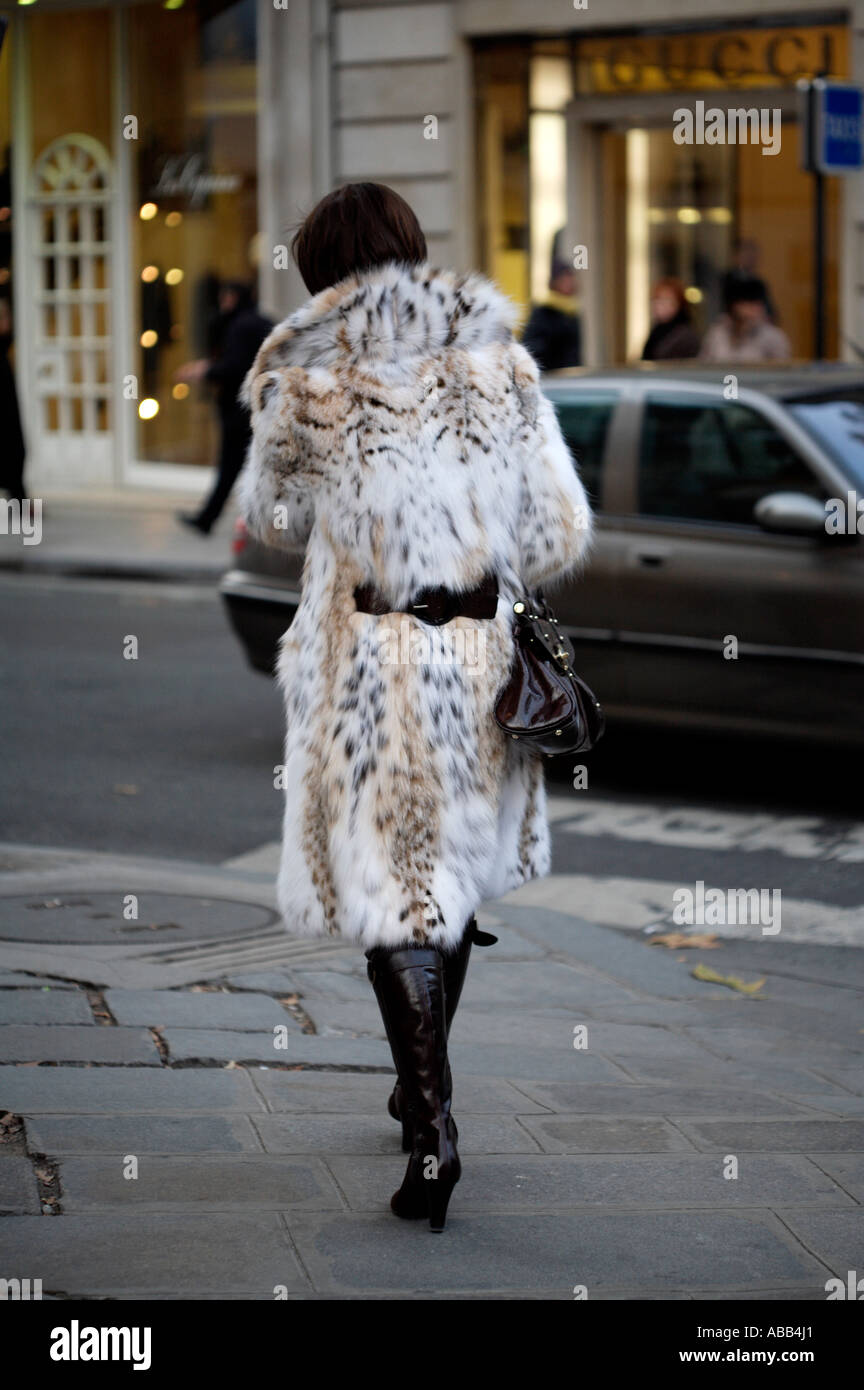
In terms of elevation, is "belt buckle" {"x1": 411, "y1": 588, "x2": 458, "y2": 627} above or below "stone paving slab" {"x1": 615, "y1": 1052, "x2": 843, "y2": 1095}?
above

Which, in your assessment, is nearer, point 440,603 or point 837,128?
point 440,603

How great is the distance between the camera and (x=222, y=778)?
8.59 m

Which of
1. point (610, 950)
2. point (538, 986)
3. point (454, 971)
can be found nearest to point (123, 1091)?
point (454, 971)

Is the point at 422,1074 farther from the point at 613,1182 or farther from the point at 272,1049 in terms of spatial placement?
Result: the point at 272,1049

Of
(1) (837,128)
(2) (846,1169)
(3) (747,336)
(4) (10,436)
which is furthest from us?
(4) (10,436)

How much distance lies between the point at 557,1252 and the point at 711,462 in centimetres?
499

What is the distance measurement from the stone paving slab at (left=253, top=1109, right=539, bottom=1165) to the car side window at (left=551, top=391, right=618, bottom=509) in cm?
432

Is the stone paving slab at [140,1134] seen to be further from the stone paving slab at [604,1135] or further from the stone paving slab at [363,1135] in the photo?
the stone paving slab at [604,1135]

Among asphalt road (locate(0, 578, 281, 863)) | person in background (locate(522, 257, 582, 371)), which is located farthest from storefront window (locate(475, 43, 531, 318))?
asphalt road (locate(0, 578, 281, 863))

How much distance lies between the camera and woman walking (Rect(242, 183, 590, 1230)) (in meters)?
3.94

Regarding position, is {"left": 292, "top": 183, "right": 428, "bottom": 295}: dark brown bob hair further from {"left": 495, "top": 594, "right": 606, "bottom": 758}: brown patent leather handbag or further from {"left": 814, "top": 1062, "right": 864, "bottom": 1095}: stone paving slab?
{"left": 814, "top": 1062, "right": 864, "bottom": 1095}: stone paving slab
